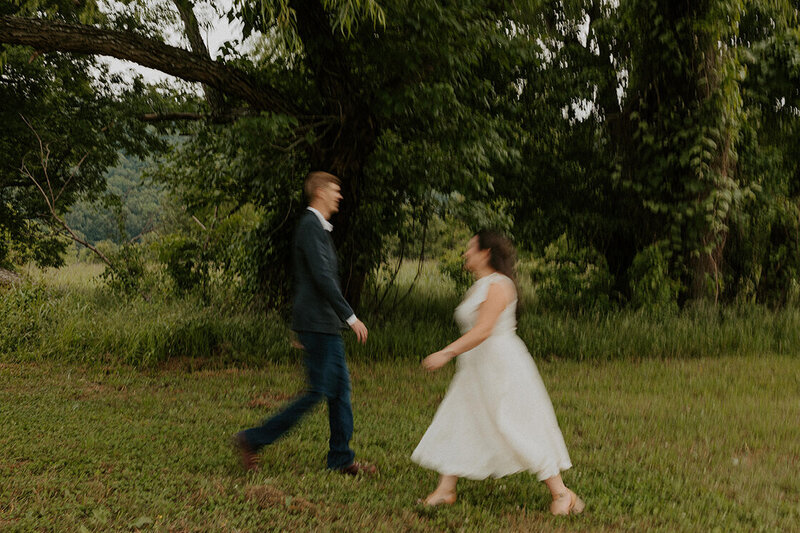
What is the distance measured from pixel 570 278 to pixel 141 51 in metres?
9.26

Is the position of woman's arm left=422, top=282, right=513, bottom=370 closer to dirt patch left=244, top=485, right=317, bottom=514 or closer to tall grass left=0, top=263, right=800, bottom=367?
dirt patch left=244, top=485, right=317, bottom=514

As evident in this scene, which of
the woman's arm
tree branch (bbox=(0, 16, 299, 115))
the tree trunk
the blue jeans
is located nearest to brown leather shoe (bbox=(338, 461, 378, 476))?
the blue jeans

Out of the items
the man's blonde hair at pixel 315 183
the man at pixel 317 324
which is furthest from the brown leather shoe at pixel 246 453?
the man's blonde hair at pixel 315 183

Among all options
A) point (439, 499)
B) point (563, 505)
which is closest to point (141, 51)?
point (439, 499)

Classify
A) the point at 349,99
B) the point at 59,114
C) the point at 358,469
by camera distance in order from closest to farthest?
the point at 358,469 < the point at 349,99 < the point at 59,114

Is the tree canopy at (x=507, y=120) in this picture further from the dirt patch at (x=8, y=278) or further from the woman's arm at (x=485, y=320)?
the woman's arm at (x=485, y=320)

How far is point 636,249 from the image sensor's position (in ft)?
43.1

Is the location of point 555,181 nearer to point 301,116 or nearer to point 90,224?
point 301,116

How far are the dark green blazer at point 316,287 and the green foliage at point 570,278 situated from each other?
9.12 metres

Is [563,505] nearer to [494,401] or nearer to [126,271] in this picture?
[494,401]

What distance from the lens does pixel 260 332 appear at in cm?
1027

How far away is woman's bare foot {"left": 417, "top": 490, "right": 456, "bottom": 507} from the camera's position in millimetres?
4414

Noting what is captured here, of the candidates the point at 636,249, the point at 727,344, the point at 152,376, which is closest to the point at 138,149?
the point at 152,376

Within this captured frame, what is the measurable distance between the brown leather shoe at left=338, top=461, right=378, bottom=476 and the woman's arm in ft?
4.53
